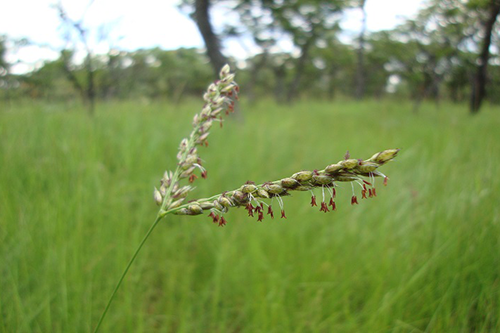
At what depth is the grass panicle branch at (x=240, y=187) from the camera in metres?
0.54

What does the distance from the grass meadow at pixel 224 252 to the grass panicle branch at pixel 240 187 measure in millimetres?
900

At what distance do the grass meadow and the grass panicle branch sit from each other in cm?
90

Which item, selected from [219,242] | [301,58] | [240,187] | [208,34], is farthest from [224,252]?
[301,58]

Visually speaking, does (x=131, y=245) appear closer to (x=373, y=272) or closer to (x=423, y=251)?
(x=373, y=272)

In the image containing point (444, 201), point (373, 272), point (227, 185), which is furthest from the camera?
point (227, 185)

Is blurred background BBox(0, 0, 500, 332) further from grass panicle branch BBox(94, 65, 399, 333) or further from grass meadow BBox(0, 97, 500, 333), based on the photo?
grass panicle branch BBox(94, 65, 399, 333)

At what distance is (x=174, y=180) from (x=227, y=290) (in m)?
1.21

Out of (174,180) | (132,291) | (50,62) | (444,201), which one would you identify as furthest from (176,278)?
(50,62)

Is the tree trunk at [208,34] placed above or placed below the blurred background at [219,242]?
above

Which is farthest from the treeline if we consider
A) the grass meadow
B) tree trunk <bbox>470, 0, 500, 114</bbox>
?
the grass meadow

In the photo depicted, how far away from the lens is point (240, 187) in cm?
72

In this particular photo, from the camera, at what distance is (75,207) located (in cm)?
192

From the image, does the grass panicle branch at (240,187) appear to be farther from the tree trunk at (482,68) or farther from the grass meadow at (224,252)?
the tree trunk at (482,68)

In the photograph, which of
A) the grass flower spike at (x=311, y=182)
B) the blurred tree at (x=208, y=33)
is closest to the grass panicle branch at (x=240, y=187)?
the grass flower spike at (x=311, y=182)
